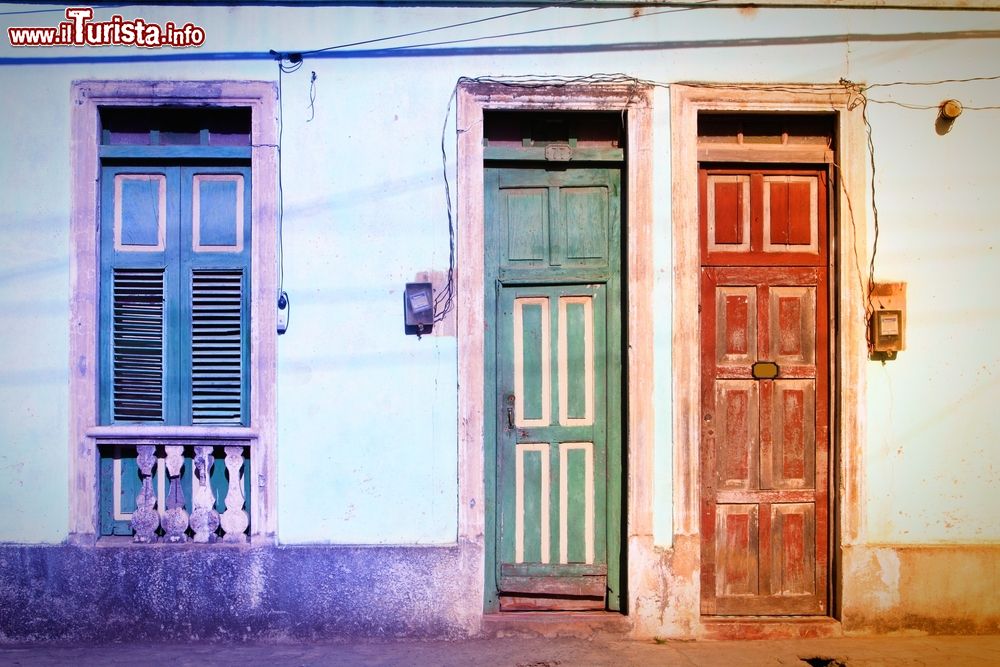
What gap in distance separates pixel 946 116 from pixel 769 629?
338 centimetres

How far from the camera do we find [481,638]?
4.80 meters

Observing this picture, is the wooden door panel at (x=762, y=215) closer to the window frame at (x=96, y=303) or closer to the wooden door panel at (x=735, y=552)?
the wooden door panel at (x=735, y=552)

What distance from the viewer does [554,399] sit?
500 centimetres

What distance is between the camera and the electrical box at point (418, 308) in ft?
15.5

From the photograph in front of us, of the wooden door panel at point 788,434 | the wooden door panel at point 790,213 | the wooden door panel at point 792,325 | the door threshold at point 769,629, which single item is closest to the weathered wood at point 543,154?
the wooden door panel at point 790,213

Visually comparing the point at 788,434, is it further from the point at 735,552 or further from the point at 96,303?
the point at 96,303

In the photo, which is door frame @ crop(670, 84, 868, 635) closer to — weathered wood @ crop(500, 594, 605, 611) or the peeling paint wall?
the peeling paint wall

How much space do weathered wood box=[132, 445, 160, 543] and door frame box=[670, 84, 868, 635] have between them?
3230 mm

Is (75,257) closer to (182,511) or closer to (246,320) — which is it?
(246,320)

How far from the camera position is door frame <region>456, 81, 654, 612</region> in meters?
4.81

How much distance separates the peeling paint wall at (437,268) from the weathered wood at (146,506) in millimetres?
454

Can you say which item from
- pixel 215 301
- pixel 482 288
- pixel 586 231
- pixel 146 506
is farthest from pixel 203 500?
pixel 586 231

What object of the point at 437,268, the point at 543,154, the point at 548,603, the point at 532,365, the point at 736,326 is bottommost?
the point at 548,603

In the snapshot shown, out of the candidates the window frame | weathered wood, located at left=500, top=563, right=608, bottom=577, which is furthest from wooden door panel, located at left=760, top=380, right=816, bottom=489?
the window frame
